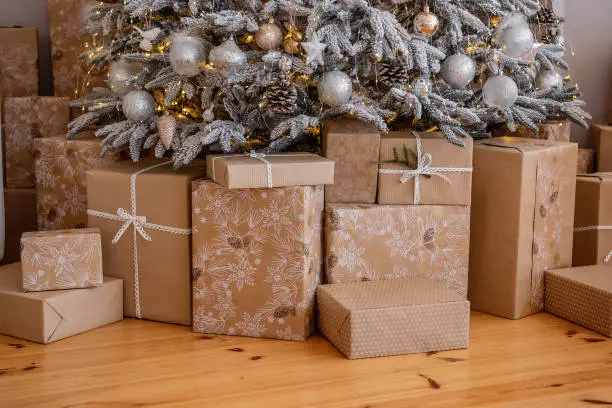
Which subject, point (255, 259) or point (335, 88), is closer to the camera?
point (255, 259)

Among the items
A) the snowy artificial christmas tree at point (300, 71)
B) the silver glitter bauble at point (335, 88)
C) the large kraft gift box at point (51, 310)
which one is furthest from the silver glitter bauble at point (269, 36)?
the large kraft gift box at point (51, 310)

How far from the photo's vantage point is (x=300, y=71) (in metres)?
2.13

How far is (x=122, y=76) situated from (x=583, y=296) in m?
1.46

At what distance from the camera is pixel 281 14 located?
2172mm

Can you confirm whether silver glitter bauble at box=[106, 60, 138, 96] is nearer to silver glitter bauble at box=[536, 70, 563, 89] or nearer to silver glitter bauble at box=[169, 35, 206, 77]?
silver glitter bauble at box=[169, 35, 206, 77]

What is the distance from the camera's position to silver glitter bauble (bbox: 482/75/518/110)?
2.25 m

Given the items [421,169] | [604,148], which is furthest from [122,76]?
[604,148]

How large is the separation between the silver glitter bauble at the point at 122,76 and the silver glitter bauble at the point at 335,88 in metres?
0.58

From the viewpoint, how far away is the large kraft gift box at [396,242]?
6.88ft

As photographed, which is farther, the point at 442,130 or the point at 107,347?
the point at 442,130

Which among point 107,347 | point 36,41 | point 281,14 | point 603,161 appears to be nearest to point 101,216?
point 107,347

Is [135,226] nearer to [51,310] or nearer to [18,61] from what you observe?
[51,310]

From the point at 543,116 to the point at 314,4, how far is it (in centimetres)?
80

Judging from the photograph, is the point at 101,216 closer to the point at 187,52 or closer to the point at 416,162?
the point at 187,52
